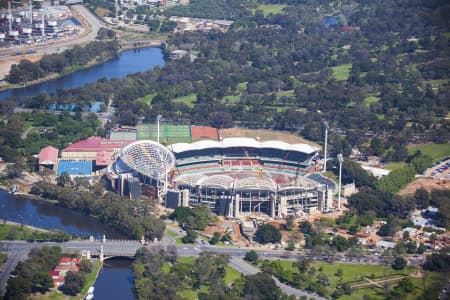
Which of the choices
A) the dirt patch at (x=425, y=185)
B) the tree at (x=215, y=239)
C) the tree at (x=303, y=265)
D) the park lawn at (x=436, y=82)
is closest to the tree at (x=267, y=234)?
the tree at (x=215, y=239)

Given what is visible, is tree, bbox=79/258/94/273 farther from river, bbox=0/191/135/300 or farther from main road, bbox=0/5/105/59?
main road, bbox=0/5/105/59

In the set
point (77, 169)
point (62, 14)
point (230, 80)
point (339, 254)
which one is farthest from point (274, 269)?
point (62, 14)

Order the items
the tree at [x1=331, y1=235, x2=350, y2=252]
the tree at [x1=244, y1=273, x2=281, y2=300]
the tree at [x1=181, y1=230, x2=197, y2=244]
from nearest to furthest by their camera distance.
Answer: the tree at [x1=244, y1=273, x2=281, y2=300], the tree at [x1=331, y1=235, x2=350, y2=252], the tree at [x1=181, y1=230, x2=197, y2=244]

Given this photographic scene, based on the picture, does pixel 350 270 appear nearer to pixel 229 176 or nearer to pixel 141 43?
pixel 229 176

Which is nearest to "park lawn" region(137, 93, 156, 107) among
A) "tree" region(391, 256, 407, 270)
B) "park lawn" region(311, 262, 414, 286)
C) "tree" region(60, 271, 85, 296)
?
"park lawn" region(311, 262, 414, 286)

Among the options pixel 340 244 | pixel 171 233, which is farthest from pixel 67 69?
pixel 340 244
